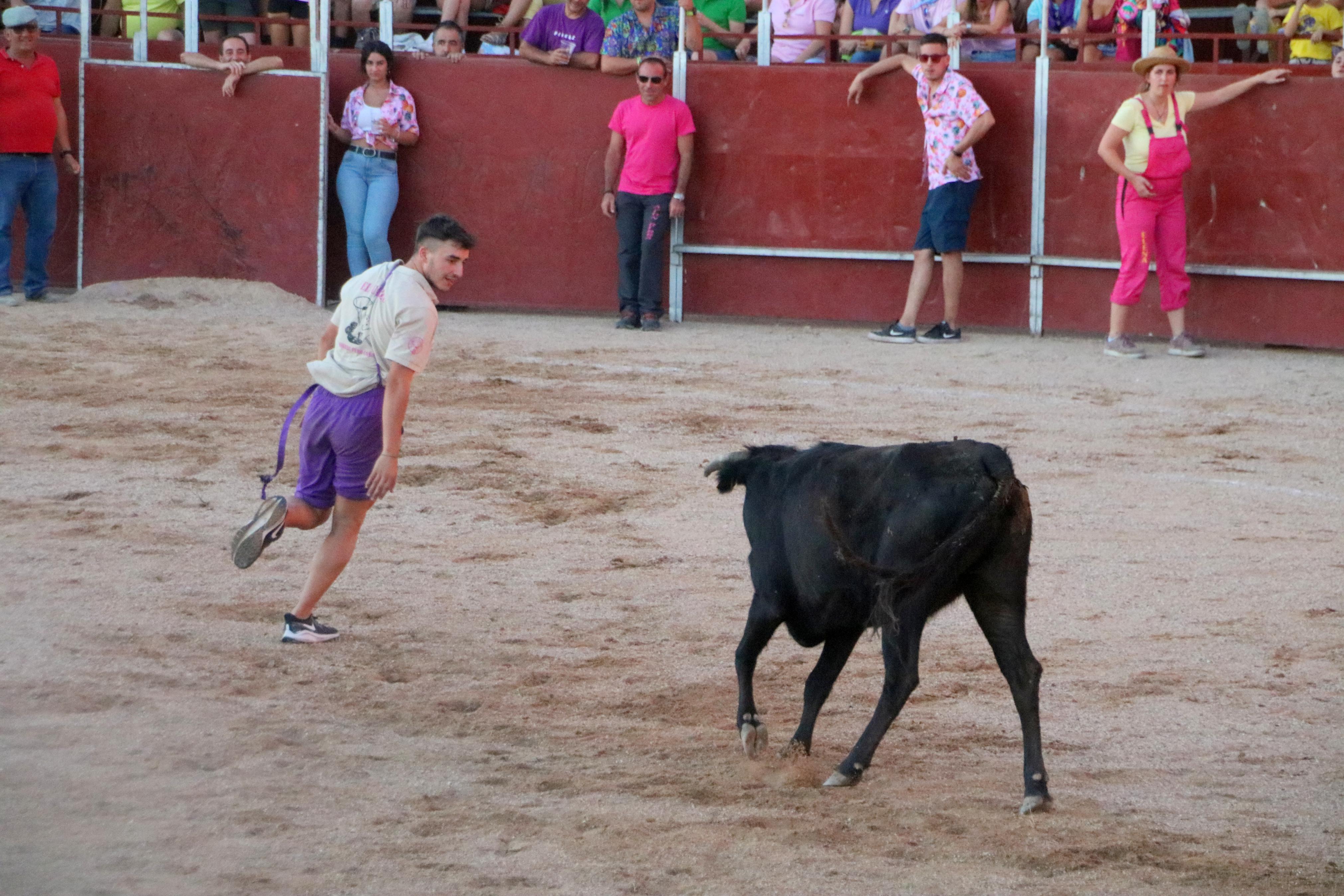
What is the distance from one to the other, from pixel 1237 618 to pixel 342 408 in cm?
281

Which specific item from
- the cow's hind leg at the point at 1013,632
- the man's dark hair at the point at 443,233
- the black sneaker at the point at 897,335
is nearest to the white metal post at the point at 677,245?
the black sneaker at the point at 897,335

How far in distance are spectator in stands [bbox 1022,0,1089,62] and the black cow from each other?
26.3 ft

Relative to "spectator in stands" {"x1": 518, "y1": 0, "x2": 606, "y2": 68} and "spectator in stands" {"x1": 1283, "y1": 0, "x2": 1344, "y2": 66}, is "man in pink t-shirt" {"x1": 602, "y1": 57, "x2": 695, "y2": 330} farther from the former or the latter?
"spectator in stands" {"x1": 1283, "y1": 0, "x2": 1344, "y2": 66}

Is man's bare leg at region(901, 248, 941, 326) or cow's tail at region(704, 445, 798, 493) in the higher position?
man's bare leg at region(901, 248, 941, 326)

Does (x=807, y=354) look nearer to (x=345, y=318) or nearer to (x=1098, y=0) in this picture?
(x=1098, y=0)

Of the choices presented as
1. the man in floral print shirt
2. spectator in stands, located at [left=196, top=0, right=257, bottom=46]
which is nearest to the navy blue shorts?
the man in floral print shirt

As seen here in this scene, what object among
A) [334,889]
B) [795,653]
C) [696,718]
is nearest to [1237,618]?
[795,653]

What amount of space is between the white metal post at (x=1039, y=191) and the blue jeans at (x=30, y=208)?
261 inches

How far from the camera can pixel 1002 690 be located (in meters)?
4.39

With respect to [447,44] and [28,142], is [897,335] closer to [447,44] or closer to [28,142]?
[447,44]

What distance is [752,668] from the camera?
3.91m

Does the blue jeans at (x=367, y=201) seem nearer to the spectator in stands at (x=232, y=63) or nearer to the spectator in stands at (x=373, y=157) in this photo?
the spectator in stands at (x=373, y=157)

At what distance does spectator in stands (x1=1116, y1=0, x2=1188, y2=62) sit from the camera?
1082 centimetres

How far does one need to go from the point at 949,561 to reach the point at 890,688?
34 cm
